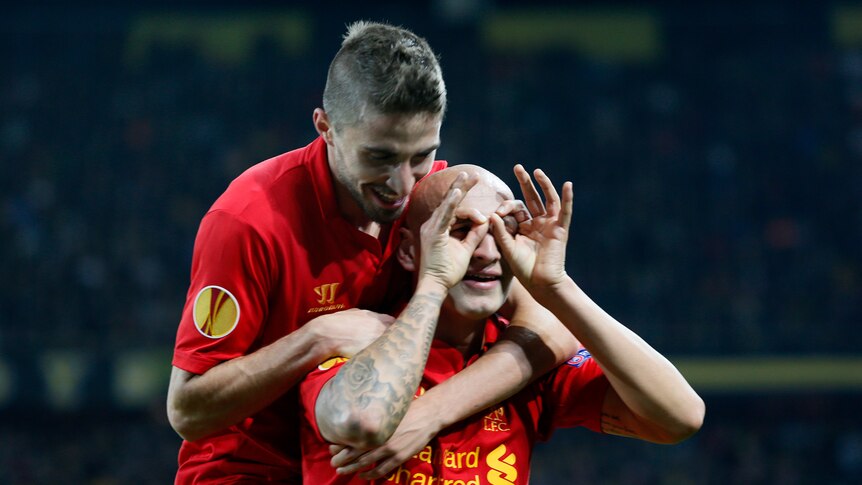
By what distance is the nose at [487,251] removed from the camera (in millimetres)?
3082

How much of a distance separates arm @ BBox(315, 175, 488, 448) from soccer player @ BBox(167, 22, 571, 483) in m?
0.17

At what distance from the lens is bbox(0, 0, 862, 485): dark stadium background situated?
43.3 ft

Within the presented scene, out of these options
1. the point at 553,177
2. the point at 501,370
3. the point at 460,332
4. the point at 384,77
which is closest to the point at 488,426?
the point at 501,370

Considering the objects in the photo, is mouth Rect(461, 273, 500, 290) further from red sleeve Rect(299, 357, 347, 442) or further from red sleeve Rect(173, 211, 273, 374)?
red sleeve Rect(173, 211, 273, 374)

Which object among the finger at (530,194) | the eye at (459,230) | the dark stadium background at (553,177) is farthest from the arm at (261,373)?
the dark stadium background at (553,177)

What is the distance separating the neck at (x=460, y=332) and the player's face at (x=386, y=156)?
0.38 m

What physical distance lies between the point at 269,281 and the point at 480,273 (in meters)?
0.70

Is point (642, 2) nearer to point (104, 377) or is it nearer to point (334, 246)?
point (104, 377)

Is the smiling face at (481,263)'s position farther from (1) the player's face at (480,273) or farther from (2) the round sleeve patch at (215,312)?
(2) the round sleeve patch at (215,312)

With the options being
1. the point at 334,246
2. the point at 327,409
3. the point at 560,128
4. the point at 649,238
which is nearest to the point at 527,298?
the point at 334,246

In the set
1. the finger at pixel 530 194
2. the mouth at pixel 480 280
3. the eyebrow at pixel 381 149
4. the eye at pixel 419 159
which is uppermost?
the eyebrow at pixel 381 149

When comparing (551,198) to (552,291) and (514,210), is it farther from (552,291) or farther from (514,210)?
(552,291)

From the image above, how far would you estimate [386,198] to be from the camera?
3199 millimetres

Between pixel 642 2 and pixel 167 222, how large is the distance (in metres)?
9.18
